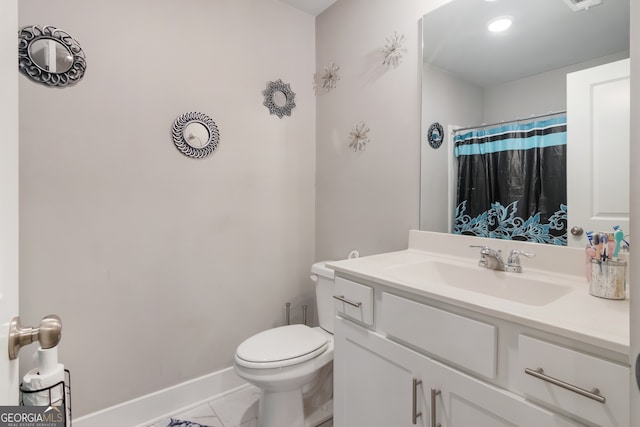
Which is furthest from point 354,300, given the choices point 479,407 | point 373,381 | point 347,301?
point 479,407

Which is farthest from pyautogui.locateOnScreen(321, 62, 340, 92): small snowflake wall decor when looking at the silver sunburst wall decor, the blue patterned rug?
the blue patterned rug

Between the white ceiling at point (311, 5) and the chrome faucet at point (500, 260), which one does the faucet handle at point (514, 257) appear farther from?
the white ceiling at point (311, 5)

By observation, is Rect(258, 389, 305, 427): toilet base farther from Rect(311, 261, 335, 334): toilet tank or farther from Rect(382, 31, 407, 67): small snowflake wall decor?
Rect(382, 31, 407, 67): small snowflake wall decor

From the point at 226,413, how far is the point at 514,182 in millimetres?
1830

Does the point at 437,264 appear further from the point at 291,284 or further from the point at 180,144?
the point at 180,144

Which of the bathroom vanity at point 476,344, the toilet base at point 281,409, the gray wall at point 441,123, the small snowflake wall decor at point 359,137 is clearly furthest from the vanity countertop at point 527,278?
the toilet base at point 281,409

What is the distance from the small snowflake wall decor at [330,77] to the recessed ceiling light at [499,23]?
0.91 metres

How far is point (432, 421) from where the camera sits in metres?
0.92

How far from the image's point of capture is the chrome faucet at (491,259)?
120cm

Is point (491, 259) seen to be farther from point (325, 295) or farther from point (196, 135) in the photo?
point (196, 135)

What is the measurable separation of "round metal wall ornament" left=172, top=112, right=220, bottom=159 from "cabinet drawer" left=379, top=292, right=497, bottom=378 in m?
1.27

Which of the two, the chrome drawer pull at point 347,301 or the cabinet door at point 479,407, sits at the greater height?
the chrome drawer pull at point 347,301

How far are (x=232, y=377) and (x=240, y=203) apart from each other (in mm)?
1054

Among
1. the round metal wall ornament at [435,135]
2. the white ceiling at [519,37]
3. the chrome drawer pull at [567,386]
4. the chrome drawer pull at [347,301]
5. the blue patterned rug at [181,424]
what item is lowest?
the blue patterned rug at [181,424]
